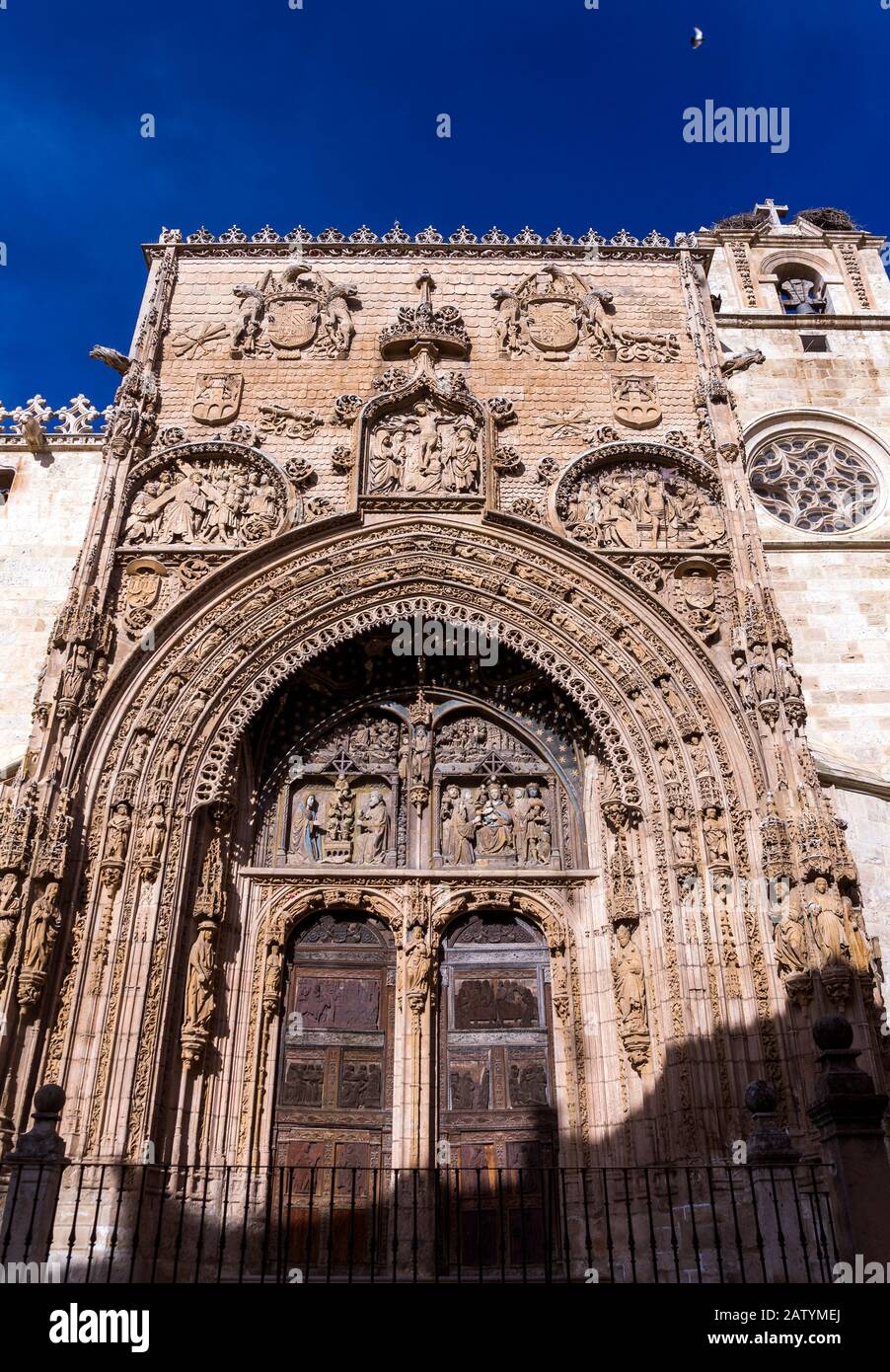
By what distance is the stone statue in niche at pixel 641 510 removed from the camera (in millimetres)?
13031

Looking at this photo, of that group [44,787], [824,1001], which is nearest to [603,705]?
[824,1001]

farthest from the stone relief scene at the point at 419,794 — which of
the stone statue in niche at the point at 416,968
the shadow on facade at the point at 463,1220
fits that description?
the shadow on facade at the point at 463,1220

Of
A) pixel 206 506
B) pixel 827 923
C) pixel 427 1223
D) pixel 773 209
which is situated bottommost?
pixel 427 1223

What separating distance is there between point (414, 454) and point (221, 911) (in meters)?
6.35

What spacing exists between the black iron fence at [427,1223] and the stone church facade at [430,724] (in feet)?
1.02

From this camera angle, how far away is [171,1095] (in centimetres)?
1005

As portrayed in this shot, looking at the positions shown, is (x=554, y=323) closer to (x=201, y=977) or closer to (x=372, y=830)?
(x=372, y=830)

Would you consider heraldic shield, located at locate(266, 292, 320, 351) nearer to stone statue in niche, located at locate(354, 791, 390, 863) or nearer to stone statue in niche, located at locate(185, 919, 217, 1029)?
stone statue in niche, located at locate(354, 791, 390, 863)

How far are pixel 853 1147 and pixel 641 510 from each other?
8.26 meters

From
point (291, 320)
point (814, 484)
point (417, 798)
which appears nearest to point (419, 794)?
point (417, 798)

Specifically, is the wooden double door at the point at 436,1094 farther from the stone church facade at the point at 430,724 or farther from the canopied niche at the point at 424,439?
the canopied niche at the point at 424,439

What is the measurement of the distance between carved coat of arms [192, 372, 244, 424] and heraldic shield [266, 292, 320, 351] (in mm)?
915

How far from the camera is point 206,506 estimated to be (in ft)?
43.3

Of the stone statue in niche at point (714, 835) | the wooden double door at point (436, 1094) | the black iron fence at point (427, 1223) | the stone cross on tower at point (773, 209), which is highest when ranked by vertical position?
the stone cross on tower at point (773, 209)
